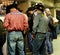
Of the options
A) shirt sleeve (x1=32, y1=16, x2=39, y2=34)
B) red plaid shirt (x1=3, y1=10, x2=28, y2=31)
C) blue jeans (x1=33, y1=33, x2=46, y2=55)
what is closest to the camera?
red plaid shirt (x1=3, y1=10, x2=28, y2=31)

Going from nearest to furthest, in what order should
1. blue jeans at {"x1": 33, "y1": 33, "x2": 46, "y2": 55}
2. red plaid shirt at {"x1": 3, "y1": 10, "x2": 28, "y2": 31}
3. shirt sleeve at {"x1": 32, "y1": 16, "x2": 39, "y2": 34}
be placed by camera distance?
red plaid shirt at {"x1": 3, "y1": 10, "x2": 28, "y2": 31} < shirt sleeve at {"x1": 32, "y1": 16, "x2": 39, "y2": 34} < blue jeans at {"x1": 33, "y1": 33, "x2": 46, "y2": 55}

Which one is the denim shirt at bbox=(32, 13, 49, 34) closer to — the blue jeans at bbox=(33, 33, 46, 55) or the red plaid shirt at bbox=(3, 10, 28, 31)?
the blue jeans at bbox=(33, 33, 46, 55)

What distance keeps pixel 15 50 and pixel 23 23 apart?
0.74m

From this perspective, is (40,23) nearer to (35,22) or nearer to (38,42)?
(35,22)

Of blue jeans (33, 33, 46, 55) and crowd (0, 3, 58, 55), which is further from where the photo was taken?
blue jeans (33, 33, 46, 55)

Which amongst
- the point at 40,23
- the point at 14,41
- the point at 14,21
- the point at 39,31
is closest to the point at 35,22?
the point at 40,23

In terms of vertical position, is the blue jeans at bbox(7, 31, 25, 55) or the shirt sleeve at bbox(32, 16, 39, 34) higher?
the shirt sleeve at bbox(32, 16, 39, 34)

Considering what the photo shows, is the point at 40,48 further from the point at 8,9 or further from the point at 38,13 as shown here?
the point at 8,9

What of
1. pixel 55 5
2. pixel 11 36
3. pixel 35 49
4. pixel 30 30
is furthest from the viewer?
pixel 55 5

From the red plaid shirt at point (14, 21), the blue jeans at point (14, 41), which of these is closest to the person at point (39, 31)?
the red plaid shirt at point (14, 21)

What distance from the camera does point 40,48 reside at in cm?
693

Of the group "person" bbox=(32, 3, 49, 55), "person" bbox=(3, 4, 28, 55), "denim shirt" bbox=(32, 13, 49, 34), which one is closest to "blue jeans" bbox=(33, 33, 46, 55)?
"person" bbox=(32, 3, 49, 55)

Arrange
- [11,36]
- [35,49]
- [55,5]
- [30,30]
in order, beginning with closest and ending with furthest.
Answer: [11,36]
[35,49]
[30,30]
[55,5]

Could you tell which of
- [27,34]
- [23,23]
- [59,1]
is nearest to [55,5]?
[59,1]
